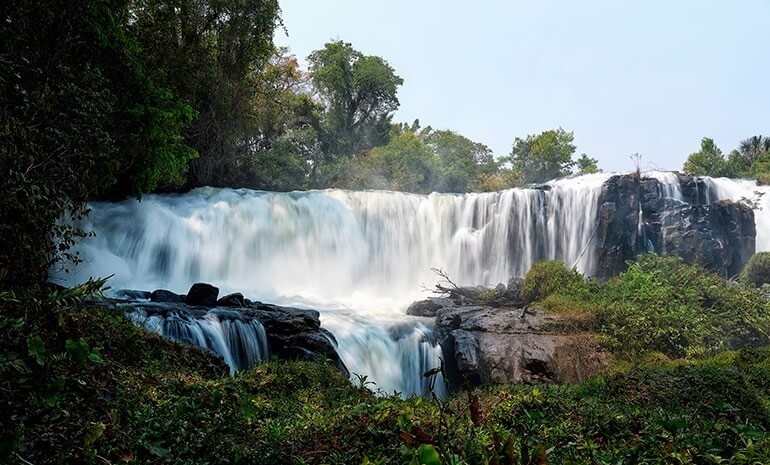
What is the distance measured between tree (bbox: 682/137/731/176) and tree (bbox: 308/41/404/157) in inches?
1142

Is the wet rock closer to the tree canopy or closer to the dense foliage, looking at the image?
the dense foliage

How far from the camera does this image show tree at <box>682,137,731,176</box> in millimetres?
42219

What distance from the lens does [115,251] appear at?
15258 millimetres

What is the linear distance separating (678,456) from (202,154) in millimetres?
19823

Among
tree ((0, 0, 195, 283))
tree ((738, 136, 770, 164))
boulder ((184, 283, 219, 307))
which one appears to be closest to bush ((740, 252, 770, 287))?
boulder ((184, 283, 219, 307))

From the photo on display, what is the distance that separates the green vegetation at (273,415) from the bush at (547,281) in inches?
293

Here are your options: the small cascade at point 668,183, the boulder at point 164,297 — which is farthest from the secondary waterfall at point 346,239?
the boulder at point 164,297

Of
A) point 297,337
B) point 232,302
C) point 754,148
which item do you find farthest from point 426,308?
point 754,148

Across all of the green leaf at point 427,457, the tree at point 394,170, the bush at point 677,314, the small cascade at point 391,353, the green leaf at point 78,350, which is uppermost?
the tree at point 394,170

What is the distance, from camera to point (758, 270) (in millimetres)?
18875

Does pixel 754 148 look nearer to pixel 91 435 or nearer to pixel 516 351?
pixel 516 351

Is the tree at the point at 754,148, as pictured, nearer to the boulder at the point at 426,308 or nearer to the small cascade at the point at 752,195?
the small cascade at the point at 752,195

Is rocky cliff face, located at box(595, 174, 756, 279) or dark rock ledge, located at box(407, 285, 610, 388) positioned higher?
rocky cliff face, located at box(595, 174, 756, 279)

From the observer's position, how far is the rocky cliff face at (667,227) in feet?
60.6
